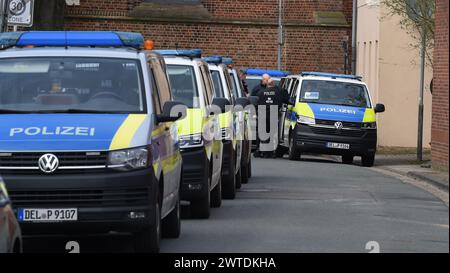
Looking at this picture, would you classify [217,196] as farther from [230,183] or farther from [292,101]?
[292,101]

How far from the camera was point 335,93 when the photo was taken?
29.0 metres

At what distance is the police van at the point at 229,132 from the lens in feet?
57.2

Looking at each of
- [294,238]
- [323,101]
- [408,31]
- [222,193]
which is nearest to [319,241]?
[294,238]

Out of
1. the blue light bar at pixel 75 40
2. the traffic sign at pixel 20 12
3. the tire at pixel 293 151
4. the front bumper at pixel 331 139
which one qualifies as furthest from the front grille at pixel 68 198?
the tire at pixel 293 151

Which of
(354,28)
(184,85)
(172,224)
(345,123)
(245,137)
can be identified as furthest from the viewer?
(354,28)

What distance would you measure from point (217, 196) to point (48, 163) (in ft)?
19.9

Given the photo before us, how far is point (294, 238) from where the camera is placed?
1302 centimetres

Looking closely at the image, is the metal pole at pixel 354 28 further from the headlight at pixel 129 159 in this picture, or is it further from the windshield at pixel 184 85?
the headlight at pixel 129 159

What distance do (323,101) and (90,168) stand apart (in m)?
18.4

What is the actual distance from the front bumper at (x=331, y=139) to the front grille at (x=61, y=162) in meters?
17.8

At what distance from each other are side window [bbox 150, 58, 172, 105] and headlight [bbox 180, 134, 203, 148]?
1.02 m

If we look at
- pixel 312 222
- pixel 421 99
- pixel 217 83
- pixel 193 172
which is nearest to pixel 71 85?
pixel 193 172

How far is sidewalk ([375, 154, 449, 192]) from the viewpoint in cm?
2259
